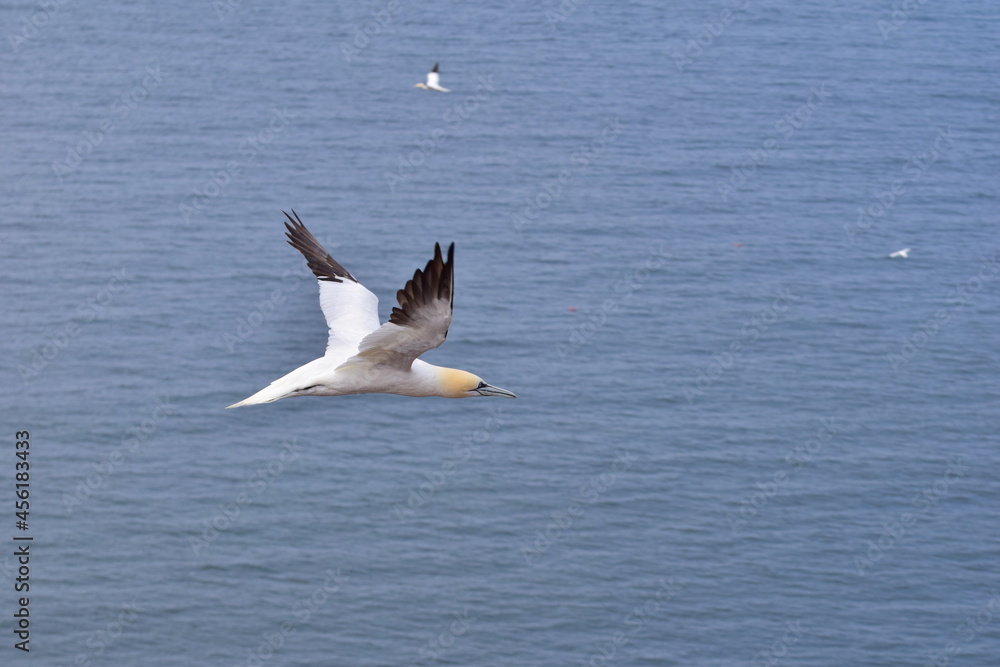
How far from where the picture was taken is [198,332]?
4129 inches

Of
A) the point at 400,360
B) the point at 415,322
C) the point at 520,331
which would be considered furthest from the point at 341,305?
the point at 520,331

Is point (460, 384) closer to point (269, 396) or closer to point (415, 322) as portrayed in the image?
point (415, 322)

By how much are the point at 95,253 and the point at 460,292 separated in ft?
104

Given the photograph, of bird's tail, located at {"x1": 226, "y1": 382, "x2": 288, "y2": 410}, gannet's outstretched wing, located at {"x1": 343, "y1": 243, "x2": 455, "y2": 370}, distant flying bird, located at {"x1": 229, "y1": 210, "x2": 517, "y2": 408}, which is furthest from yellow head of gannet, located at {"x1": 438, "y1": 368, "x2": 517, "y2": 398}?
bird's tail, located at {"x1": 226, "y1": 382, "x2": 288, "y2": 410}

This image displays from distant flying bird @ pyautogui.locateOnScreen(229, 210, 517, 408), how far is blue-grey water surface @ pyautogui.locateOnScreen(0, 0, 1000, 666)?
59614mm

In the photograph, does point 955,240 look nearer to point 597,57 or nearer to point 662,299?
point 662,299

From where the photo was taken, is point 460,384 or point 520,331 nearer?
point 460,384

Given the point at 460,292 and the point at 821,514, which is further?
the point at 460,292

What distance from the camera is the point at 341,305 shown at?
99.6 ft

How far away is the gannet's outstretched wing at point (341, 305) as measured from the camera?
95.0ft

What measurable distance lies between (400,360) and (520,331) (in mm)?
76720

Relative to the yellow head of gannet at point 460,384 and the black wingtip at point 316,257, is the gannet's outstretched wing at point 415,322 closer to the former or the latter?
the yellow head of gannet at point 460,384

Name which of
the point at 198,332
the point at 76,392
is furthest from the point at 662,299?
the point at 76,392

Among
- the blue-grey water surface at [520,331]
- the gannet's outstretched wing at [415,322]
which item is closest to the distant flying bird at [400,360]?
the gannet's outstretched wing at [415,322]
